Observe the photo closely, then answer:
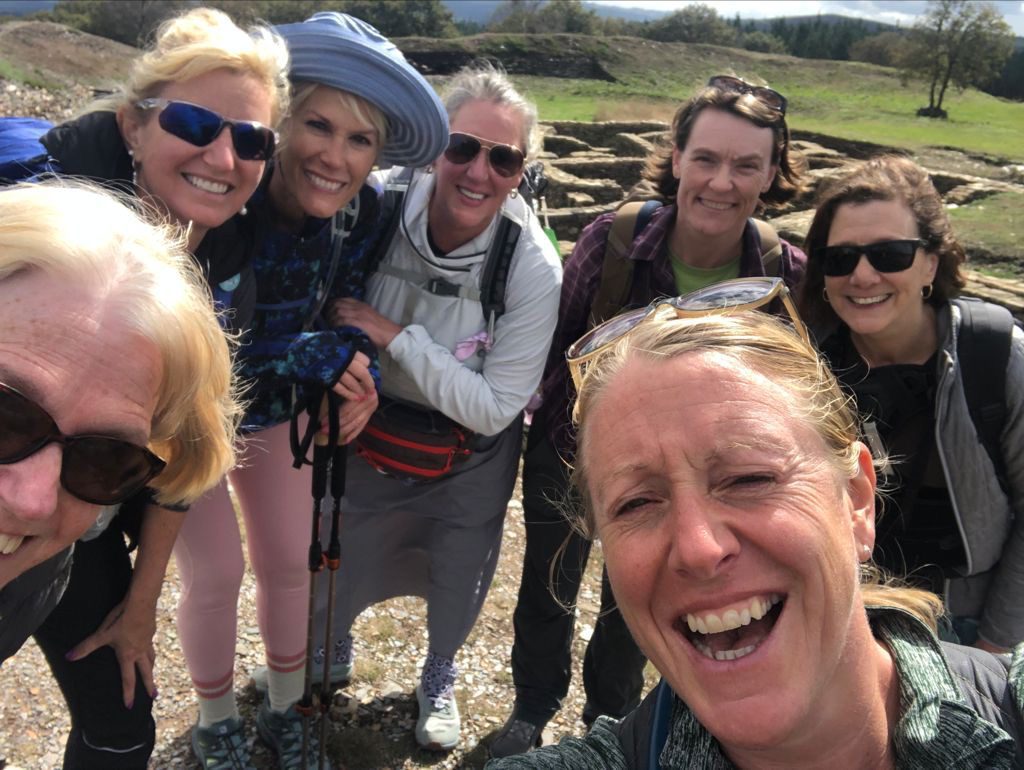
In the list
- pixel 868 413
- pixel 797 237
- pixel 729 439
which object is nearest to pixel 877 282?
pixel 868 413

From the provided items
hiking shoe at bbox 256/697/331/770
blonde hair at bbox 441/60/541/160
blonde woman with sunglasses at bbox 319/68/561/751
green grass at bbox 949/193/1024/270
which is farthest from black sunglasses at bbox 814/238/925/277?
green grass at bbox 949/193/1024/270

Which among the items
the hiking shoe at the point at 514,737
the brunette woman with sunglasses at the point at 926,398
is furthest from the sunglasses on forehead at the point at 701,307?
the hiking shoe at the point at 514,737

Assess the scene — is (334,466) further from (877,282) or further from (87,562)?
(877,282)

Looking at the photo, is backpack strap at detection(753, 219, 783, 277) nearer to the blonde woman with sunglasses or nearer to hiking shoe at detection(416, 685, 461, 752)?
the blonde woman with sunglasses

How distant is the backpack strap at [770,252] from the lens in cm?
333

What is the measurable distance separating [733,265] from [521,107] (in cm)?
117

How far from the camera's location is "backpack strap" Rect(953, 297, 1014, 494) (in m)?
2.50

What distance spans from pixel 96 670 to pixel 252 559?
0.84 m

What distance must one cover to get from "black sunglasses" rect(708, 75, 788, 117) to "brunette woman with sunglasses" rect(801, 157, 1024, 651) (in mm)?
647

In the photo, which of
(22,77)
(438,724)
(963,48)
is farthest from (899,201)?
(963,48)

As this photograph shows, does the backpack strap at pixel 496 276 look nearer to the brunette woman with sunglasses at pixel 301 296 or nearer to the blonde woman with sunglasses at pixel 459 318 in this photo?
the blonde woman with sunglasses at pixel 459 318

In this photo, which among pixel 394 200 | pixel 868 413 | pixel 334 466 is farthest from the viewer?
pixel 394 200

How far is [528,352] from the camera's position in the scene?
123 inches

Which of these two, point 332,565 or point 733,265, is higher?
point 733,265
